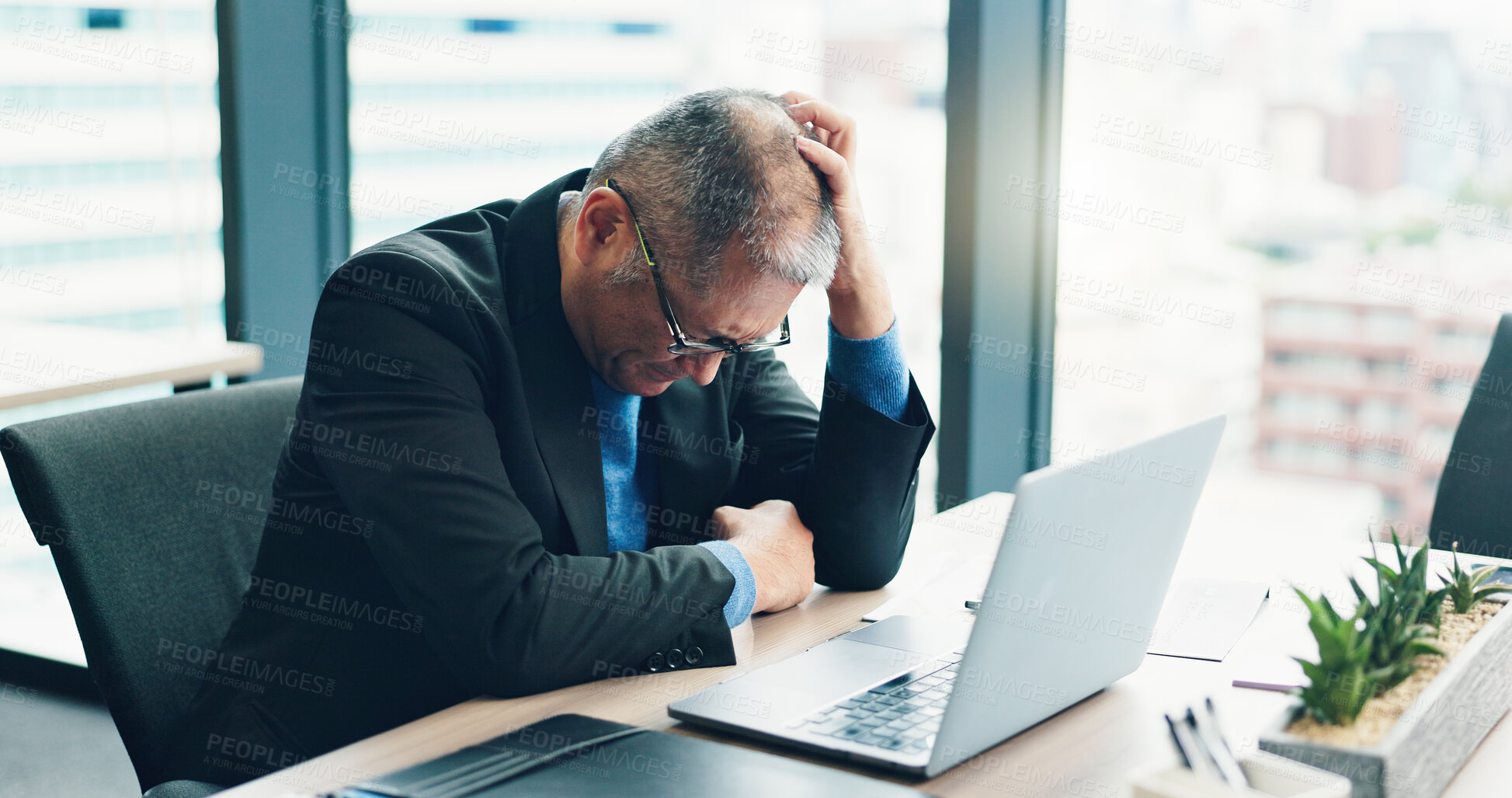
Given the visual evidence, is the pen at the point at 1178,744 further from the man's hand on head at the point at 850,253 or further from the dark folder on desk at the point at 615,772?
the man's hand on head at the point at 850,253

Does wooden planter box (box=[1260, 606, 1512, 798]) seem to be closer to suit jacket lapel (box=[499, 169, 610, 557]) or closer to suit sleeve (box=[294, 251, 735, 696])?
suit sleeve (box=[294, 251, 735, 696])

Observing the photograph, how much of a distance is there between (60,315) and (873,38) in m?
1.95

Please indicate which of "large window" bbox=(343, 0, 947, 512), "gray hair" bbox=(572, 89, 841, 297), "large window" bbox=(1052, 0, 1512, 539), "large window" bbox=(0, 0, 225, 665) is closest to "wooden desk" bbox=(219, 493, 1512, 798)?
"gray hair" bbox=(572, 89, 841, 297)

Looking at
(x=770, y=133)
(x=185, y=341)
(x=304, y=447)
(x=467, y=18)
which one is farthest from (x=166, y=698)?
(x=467, y=18)

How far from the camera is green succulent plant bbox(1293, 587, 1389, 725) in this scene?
0.77 metres

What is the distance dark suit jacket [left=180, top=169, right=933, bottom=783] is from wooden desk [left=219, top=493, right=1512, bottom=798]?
4cm

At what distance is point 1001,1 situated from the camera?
7.13 feet

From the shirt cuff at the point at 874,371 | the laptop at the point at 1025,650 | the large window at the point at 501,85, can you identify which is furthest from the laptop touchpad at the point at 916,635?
the large window at the point at 501,85

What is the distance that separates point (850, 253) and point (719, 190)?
24 cm

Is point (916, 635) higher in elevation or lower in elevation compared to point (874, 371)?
lower

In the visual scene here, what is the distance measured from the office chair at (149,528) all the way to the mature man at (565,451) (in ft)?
0.16

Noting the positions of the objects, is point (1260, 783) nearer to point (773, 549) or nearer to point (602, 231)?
point (773, 549)

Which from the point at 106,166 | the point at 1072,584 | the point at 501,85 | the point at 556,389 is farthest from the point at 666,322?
the point at 106,166

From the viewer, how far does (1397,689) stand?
82cm
